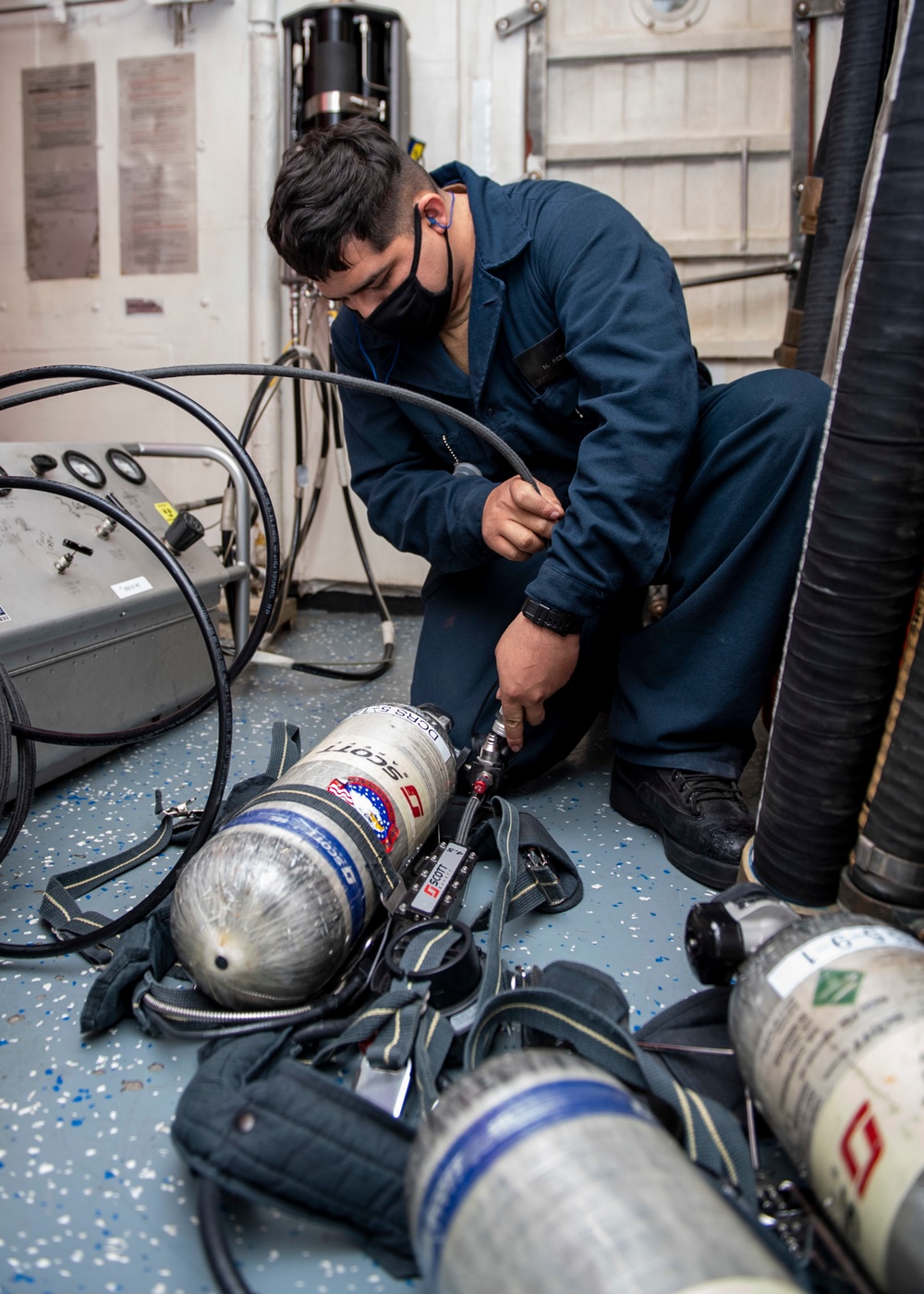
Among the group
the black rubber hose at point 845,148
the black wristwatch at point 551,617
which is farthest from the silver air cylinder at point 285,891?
the black rubber hose at point 845,148

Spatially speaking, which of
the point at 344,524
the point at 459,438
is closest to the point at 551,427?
the point at 459,438

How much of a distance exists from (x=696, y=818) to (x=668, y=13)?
2204mm

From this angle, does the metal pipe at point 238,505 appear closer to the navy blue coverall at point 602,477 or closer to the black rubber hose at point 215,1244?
the navy blue coverall at point 602,477

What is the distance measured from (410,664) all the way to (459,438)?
2.59ft

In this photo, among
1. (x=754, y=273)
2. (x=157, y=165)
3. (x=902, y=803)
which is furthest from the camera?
(x=157, y=165)

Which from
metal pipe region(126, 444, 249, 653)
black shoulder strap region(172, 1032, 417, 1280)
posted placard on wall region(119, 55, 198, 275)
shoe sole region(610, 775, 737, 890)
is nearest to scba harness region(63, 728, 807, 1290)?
black shoulder strap region(172, 1032, 417, 1280)

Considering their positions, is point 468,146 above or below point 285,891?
above

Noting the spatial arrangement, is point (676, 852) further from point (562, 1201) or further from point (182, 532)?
point (182, 532)

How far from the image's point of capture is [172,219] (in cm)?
258

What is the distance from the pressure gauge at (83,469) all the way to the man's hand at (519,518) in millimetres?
747

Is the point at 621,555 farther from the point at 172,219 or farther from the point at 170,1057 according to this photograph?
the point at 172,219

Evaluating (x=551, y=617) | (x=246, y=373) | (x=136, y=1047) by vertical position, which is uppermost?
(x=246, y=373)

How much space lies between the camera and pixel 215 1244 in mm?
584

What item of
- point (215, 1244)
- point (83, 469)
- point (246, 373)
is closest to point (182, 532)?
point (83, 469)
